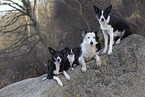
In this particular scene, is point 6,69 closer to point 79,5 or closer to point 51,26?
point 51,26

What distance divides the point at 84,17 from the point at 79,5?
0.68m

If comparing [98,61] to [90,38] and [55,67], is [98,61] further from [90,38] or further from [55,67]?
[55,67]

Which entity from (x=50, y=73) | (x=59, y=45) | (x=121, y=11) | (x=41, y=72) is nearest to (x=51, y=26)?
(x=59, y=45)

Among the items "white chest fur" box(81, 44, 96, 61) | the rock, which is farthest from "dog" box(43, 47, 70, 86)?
"white chest fur" box(81, 44, 96, 61)

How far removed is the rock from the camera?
390 cm

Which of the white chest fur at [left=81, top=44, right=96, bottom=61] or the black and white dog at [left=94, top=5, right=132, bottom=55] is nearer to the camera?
the black and white dog at [left=94, top=5, right=132, bottom=55]

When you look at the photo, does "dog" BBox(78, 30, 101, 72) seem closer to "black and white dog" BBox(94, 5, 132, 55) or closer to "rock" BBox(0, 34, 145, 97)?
"rock" BBox(0, 34, 145, 97)

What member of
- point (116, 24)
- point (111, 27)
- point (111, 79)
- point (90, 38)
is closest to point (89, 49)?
point (90, 38)

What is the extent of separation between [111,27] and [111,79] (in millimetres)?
1384

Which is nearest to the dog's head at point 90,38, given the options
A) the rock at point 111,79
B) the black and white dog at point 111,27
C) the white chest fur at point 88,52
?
the white chest fur at point 88,52

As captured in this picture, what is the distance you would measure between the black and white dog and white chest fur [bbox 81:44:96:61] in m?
0.36

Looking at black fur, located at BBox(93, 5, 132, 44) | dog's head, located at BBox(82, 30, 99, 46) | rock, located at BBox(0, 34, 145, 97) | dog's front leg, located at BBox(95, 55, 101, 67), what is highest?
black fur, located at BBox(93, 5, 132, 44)

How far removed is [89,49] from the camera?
13.5 feet

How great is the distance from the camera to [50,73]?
4.02m
